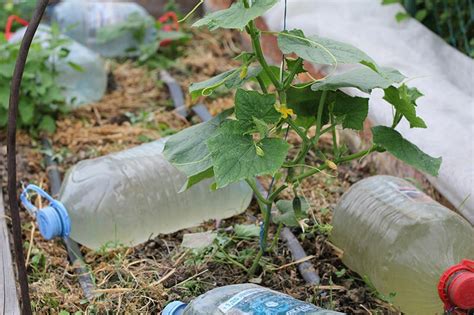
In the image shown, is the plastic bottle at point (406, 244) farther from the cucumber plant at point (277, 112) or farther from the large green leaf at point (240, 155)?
the large green leaf at point (240, 155)

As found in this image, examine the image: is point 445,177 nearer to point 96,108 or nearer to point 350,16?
point 350,16

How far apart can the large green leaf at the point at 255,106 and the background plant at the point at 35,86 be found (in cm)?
168

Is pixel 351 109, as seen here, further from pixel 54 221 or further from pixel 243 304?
pixel 54 221

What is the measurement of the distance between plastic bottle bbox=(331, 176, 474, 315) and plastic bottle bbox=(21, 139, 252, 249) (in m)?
0.52

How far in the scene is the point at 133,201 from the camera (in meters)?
2.67

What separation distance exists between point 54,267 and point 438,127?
1345 mm

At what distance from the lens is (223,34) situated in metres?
4.59

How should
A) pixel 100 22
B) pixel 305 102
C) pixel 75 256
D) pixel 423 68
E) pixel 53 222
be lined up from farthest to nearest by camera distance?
pixel 100 22
pixel 423 68
pixel 75 256
pixel 53 222
pixel 305 102

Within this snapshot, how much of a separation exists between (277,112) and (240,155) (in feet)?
0.54

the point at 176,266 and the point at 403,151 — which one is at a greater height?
the point at 403,151

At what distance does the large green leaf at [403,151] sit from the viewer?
2.02 meters

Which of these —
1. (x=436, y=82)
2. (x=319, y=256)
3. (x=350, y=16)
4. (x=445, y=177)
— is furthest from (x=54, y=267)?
(x=350, y=16)

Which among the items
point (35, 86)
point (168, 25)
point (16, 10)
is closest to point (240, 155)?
point (35, 86)

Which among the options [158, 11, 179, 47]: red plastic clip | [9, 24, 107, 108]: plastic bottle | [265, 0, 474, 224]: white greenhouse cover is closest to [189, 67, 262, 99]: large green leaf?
[265, 0, 474, 224]: white greenhouse cover
